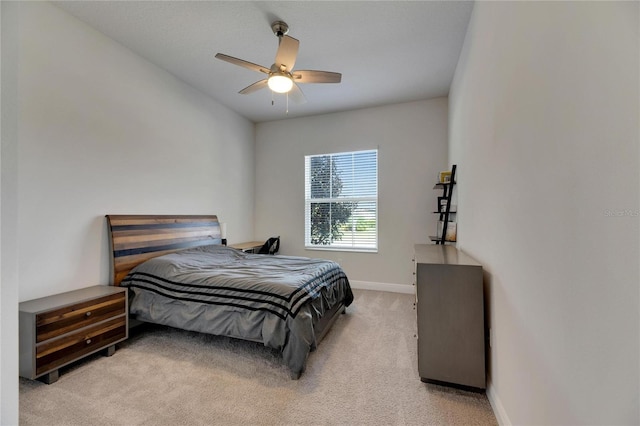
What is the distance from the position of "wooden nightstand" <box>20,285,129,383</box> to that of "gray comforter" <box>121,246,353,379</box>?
A: 0.84 ft

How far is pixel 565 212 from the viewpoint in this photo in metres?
0.91

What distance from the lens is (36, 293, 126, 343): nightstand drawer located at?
6.31 ft

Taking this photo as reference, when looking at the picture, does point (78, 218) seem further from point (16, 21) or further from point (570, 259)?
point (570, 259)

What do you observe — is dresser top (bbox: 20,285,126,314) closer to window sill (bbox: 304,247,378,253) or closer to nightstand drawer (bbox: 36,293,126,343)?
nightstand drawer (bbox: 36,293,126,343)

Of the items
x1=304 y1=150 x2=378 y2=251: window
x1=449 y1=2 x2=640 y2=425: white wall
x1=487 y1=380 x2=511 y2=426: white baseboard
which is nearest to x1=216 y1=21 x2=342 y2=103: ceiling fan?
x1=449 y1=2 x2=640 y2=425: white wall

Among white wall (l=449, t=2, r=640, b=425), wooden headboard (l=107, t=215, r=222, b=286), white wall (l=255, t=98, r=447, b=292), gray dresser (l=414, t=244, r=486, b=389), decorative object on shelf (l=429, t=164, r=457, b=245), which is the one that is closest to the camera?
white wall (l=449, t=2, r=640, b=425)

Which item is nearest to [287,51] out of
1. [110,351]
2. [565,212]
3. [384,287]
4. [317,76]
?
[317,76]

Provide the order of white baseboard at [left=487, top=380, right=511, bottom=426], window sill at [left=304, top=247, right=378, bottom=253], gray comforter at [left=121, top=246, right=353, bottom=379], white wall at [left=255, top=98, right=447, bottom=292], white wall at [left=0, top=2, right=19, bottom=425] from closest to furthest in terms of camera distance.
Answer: white wall at [left=0, top=2, right=19, bottom=425], white baseboard at [left=487, top=380, right=511, bottom=426], gray comforter at [left=121, top=246, right=353, bottom=379], white wall at [left=255, top=98, right=447, bottom=292], window sill at [left=304, top=247, right=378, bottom=253]

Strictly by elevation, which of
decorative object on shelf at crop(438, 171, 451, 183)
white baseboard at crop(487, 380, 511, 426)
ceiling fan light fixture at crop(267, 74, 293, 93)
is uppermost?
ceiling fan light fixture at crop(267, 74, 293, 93)

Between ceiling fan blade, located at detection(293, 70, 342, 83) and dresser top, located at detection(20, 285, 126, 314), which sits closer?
dresser top, located at detection(20, 285, 126, 314)

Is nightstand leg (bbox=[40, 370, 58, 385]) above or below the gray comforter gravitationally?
below

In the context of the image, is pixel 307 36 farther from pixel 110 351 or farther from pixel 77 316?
pixel 110 351

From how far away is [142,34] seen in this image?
275 cm

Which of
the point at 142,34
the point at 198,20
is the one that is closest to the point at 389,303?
the point at 198,20
